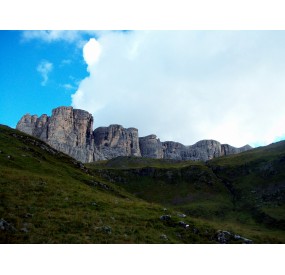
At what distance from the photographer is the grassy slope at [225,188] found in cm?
7519

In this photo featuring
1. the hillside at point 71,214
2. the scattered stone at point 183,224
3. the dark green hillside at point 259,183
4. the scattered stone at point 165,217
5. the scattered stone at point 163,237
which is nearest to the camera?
the hillside at point 71,214

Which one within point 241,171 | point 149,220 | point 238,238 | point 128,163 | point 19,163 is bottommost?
point 238,238

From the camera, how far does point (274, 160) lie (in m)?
103

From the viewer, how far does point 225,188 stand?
4124 inches

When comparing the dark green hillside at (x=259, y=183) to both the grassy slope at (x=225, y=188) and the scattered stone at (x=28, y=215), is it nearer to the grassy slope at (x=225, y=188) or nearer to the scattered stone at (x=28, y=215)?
the grassy slope at (x=225, y=188)

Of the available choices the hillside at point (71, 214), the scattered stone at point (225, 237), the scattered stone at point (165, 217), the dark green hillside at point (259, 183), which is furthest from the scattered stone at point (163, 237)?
the dark green hillside at point (259, 183)

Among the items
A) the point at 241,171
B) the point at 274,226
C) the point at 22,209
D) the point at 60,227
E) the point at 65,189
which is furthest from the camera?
the point at 241,171

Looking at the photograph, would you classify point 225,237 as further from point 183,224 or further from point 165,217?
point 165,217

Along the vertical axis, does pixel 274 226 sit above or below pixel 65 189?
below

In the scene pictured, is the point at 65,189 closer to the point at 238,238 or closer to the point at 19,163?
the point at 19,163

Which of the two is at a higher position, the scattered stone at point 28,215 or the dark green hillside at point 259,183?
the dark green hillside at point 259,183

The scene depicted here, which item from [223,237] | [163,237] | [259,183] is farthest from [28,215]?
[259,183]

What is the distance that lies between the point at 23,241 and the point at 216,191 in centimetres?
9110

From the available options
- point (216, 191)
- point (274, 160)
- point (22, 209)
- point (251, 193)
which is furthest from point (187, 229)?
point (274, 160)
